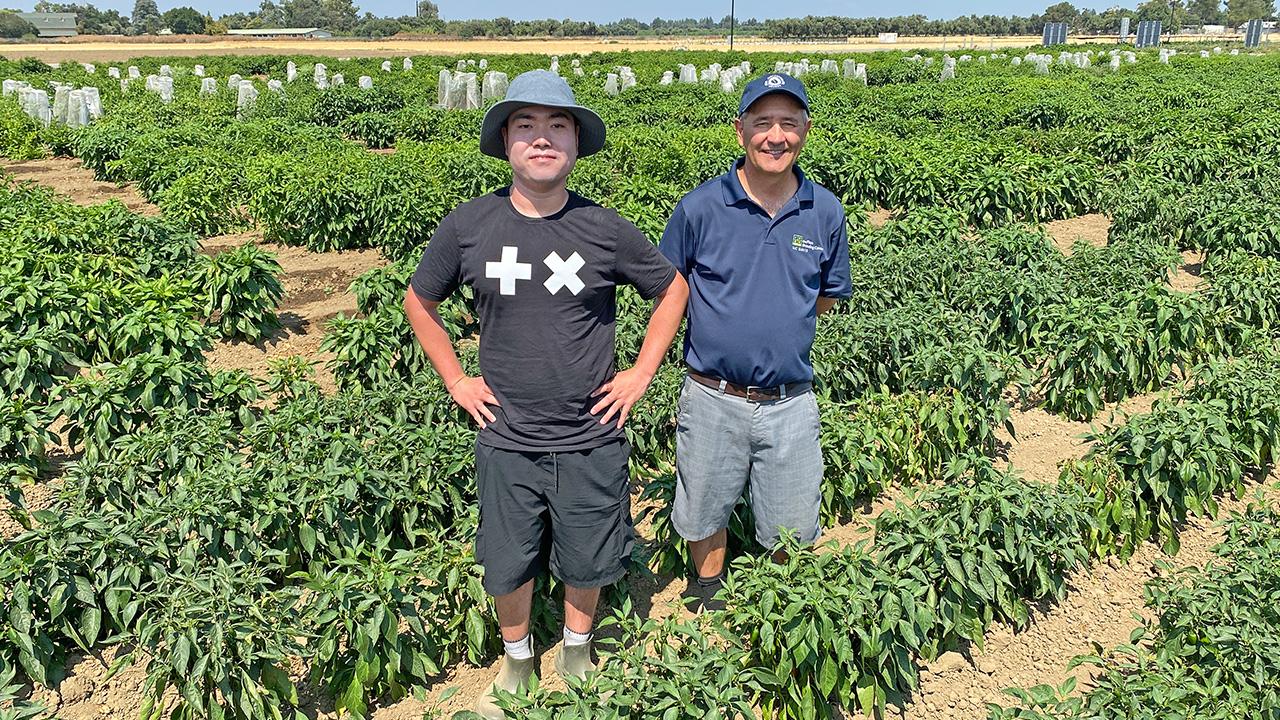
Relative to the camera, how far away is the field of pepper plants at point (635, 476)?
3.38 m

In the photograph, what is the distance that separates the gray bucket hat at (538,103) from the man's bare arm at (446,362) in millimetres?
584

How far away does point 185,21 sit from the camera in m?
100

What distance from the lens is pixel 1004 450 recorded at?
5797mm

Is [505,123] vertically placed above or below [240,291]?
above

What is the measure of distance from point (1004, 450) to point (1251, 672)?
2.49 meters

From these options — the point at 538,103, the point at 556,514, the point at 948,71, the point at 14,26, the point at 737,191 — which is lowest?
the point at 556,514

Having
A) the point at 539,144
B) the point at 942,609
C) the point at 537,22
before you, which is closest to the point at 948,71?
the point at 942,609

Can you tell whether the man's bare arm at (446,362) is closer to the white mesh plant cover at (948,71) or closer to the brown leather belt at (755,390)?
the brown leather belt at (755,390)

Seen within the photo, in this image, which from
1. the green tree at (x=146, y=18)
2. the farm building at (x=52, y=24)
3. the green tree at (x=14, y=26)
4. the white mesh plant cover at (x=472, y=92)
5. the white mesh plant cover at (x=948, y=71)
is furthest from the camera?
the green tree at (x=146, y=18)

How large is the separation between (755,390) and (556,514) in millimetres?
826

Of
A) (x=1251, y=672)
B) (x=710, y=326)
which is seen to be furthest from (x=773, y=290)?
(x=1251, y=672)

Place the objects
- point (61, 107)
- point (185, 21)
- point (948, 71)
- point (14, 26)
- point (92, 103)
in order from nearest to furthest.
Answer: point (61, 107) → point (92, 103) → point (948, 71) → point (14, 26) → point (185, 21)

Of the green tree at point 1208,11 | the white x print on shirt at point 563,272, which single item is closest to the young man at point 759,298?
the white x print on shirt at point 563,272

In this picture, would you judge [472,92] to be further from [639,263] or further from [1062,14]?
[1062,14]
